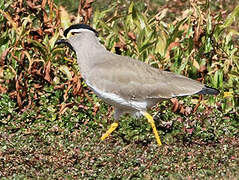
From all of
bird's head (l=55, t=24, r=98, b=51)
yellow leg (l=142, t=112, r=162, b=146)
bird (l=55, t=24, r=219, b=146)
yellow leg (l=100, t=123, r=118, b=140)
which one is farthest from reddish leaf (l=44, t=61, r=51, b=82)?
yellow leg (l=142, t=112, r=162, b=146)

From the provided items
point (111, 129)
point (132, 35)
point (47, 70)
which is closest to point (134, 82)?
point (111, 129)

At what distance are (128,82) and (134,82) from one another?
0.24 feet

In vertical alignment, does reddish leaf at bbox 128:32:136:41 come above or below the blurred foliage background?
above

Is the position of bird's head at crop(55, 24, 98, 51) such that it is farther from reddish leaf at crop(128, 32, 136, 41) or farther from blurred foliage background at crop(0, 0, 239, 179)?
reddish leaf at crop(128, 32, 136, 41)

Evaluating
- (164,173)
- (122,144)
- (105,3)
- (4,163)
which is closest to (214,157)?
(164,173)

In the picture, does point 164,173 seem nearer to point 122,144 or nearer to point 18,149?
point 122,144

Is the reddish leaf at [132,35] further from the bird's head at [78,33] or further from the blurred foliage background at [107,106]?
the bird's head at [78,33]

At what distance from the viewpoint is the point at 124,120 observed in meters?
7.95

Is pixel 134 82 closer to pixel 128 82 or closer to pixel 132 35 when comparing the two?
pixel 128 82

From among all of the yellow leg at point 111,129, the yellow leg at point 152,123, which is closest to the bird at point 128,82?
the yellow leg at point 152,123

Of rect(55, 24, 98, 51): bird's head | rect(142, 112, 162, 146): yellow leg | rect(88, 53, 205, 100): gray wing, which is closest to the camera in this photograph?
rect(88, 53, 205, 100): gray wing

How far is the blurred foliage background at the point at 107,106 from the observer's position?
6.57 meters

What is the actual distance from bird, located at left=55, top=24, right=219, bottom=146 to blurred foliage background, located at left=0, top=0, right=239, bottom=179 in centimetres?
60

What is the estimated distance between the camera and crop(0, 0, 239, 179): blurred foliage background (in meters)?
6.57
